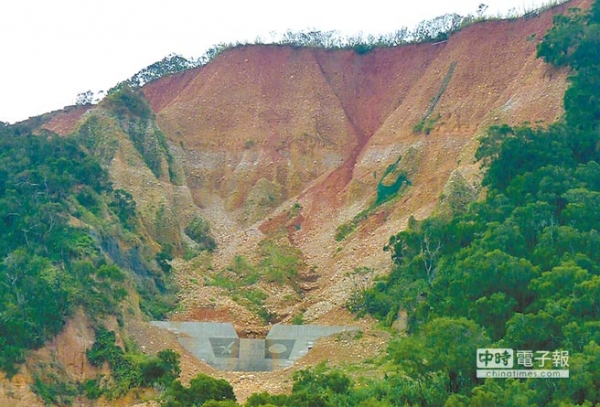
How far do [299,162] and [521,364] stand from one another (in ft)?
112

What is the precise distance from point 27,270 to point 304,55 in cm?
3447

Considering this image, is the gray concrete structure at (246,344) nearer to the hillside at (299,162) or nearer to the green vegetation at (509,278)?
the hillside at (299,162)

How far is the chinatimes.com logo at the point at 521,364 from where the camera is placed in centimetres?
2281

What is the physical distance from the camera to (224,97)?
61.7 meters

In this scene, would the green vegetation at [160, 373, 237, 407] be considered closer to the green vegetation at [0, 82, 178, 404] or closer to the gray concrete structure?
the green vegetation at [0, 82, 178, 404]

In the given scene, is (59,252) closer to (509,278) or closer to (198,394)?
(198,394)

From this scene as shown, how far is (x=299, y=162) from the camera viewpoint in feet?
188

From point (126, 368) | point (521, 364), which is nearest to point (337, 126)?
point (126, 368)

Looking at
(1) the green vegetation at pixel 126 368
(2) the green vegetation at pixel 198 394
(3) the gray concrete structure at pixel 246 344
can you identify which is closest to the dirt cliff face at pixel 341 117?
(3) the gray concrete structure at pixel 246 344

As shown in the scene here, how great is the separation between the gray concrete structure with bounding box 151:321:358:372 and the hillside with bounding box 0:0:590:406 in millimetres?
1104

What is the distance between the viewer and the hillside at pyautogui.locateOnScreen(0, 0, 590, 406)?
132 feet

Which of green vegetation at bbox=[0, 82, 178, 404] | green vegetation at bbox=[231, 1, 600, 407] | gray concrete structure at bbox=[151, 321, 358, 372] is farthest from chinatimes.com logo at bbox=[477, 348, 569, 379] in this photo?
green vegetation at bbox=[0, 82, 178, 404]

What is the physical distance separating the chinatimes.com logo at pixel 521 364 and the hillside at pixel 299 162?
371 inches

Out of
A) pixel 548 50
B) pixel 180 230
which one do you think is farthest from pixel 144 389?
pixel 548 50
